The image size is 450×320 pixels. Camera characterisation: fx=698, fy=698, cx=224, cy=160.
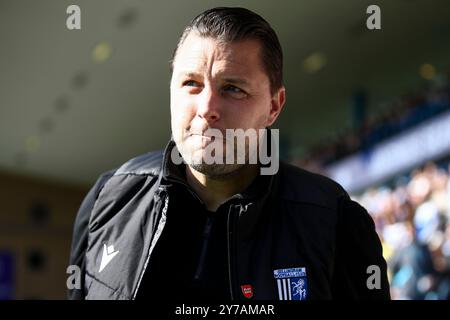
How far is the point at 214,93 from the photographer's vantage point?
1.09m

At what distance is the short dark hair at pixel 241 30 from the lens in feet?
3.75

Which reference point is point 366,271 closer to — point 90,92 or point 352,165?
point 352,165

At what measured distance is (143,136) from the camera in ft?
27.4

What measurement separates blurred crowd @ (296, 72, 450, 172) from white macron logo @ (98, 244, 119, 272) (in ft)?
17.5

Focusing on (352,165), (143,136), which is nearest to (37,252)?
(143,136)

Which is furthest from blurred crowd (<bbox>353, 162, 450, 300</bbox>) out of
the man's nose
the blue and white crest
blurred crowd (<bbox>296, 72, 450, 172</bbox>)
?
the man's nose

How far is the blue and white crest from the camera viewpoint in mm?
1083

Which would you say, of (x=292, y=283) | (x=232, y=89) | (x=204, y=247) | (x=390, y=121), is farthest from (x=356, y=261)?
(x=390, y=121)

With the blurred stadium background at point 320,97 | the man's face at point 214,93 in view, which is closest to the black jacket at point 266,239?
the man's face at point 214,93

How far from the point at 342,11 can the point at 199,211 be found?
4953 mm

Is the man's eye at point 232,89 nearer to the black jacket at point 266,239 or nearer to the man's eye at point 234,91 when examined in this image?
the man's eye at point 234,91

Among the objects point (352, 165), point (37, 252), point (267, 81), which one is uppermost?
point (267, 81)

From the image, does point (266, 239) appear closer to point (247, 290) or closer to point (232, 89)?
point (247, 290)

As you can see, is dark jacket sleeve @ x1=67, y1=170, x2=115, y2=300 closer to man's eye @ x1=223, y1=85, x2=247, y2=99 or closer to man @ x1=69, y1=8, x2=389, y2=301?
man @ x1=69, y1=8, x2=389, y2=301
